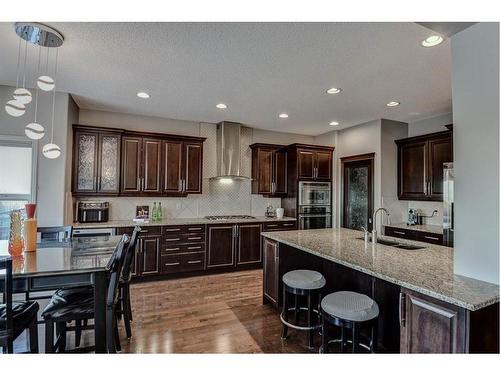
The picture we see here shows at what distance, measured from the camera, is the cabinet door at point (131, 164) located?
4.36 meters

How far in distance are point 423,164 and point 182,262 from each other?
4223mm

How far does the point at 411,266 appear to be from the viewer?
74.4 inches

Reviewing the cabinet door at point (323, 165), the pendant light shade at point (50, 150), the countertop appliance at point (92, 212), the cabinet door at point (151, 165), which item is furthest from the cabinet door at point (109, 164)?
the cabinet door at point (323, 165)

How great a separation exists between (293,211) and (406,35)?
A: 3607 millimetres

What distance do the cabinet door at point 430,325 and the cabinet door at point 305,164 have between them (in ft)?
12.5

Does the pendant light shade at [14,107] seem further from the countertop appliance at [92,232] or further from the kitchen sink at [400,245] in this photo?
the kitchen sink at [400,245]

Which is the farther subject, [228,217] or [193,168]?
[228,217]

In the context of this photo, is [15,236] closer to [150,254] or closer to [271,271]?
[150,254]

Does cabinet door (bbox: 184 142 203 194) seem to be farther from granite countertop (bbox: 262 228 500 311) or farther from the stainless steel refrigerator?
the stainless steel refrigerator

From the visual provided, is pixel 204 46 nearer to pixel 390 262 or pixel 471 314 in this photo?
pixel 390 262

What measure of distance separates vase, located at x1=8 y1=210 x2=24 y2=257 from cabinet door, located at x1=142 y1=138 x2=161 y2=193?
2.33m

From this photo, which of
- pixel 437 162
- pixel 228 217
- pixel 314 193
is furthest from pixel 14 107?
pixel 437 162

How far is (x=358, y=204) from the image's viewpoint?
17.2ft
